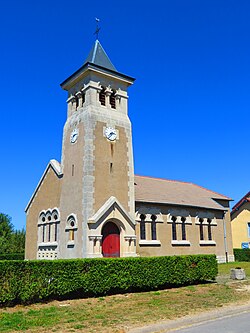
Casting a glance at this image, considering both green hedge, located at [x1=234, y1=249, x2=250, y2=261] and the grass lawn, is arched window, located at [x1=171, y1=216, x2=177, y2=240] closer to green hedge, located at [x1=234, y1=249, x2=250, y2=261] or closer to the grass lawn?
green hedge, located at [x1=234, y1=249, x2=250, y2=261]

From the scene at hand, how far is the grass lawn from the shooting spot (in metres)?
8.88

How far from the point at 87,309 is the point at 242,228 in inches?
1193

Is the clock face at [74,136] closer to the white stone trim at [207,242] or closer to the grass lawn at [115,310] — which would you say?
the grass lawn at [115,310]

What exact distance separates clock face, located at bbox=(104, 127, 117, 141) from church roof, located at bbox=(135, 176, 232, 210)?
16.2 ft

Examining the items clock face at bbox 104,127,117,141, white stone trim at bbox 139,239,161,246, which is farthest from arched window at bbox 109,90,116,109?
white stone trim at bbox 139,239,161,246

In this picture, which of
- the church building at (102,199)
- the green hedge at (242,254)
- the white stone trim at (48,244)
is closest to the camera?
the church building at (102,199)

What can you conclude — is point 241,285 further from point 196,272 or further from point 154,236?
point 154,236

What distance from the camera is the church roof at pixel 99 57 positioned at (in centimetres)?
2459

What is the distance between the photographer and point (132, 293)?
1427 centimetres

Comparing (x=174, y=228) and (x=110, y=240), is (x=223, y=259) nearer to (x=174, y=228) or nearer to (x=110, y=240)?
(x=174, y=228)

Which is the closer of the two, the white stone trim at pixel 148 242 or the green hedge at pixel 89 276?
the green hedge at pixel 89 276

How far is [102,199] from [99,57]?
1101 cm

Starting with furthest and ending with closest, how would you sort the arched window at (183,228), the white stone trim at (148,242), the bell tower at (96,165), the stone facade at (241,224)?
the stone facade at (241,224) → the arched window at (183,228) → the white stone trim at (148,242) → the bell tower at (96,165)

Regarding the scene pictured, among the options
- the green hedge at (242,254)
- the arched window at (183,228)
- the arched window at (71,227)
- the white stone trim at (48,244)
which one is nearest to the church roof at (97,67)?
the arched window at (71,227)
